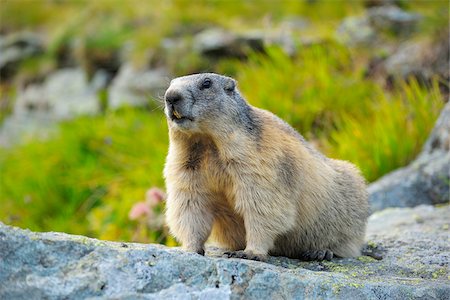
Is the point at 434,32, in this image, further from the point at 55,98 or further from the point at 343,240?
the point at 55,98

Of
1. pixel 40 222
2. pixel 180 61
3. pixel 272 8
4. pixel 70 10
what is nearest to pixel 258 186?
pixel 40 222

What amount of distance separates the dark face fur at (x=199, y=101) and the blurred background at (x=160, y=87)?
10.8ft

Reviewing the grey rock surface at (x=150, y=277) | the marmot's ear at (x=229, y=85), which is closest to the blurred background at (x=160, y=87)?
A: the marmot's ear at (x=229, y=85)

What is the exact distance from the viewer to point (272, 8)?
18.5 metres

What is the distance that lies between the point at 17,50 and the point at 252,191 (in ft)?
50.2

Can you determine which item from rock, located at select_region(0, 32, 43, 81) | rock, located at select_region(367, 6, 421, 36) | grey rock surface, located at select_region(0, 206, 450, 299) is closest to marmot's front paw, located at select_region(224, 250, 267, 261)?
grey rock surface, located at select_region(0, 206, 450, 299)

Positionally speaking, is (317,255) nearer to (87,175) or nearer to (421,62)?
(87,175)

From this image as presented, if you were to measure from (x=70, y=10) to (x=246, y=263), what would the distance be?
17.7 meters

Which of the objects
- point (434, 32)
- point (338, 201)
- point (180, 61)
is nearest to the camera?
point (338, 201)

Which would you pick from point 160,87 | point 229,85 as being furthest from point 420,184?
point 160,87

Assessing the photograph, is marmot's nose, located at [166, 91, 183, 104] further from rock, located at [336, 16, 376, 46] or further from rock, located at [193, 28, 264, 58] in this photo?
rock, located at [193, 28, 264, 58]

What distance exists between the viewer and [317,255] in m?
5.37

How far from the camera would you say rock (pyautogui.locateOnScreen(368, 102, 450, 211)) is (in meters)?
7.92

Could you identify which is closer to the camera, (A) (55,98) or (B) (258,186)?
(B) (258,186)
